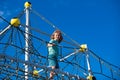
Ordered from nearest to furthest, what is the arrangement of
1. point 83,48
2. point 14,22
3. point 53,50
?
point 14,22 < point 53,50 < point 83,48

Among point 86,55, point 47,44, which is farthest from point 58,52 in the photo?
point 86,55

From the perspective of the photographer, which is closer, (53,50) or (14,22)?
(14,22)

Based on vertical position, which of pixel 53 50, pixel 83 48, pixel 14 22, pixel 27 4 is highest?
pixel 27 4

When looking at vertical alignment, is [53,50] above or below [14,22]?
below

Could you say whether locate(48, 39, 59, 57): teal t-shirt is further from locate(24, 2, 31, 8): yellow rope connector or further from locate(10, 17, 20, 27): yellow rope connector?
locate(24, 2, 31, 8): yellow rope connector

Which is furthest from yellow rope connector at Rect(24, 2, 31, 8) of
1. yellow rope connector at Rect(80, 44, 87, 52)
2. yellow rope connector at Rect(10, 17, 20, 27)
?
yellow rope connector at Rect(10, 17, 20, 27)

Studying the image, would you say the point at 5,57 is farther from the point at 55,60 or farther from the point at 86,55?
the point at 86,55

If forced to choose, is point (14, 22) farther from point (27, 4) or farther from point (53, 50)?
point (27, 4)

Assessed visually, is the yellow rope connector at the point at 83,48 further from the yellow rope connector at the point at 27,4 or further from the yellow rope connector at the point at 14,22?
the yellow rope connector at the point at 14,22

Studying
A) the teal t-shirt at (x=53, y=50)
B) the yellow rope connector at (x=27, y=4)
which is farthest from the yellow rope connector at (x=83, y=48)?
the yellow rope connector at (x=27, y=4)

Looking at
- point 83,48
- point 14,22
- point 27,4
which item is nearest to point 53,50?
point 14,22

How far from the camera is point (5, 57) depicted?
212 inches

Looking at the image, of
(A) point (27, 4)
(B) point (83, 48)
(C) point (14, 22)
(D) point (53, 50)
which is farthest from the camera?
(B) point (83, 48)

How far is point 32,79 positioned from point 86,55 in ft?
10.2
